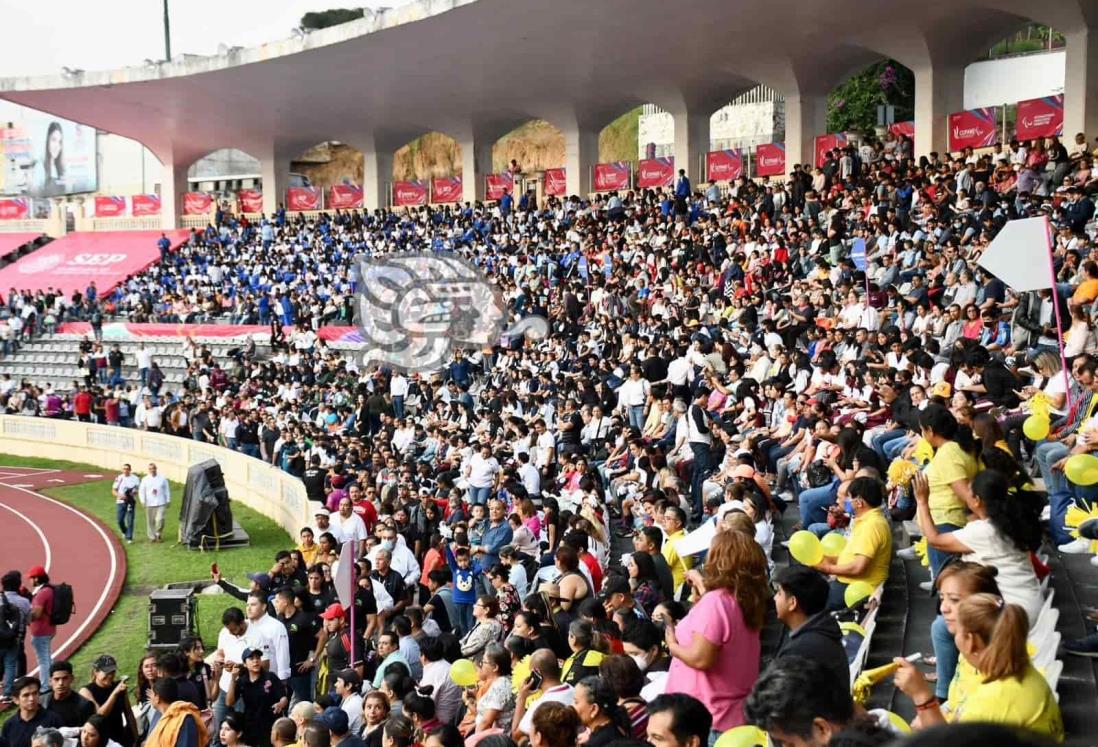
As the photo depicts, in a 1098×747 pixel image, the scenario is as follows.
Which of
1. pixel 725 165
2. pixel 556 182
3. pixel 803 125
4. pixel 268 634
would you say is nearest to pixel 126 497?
pixel 268 634

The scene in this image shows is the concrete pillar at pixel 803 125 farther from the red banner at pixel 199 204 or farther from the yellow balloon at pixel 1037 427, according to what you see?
the red banner at pixel 199 204

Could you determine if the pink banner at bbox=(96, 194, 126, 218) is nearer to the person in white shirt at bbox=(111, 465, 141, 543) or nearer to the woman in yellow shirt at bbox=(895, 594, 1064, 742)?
the person in white shirt at bbox=(111, 465, 141, 543)

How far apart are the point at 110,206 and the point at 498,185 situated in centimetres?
1999

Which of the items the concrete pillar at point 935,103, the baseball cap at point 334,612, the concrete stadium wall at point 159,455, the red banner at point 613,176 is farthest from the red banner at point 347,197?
the baseball cap at point 334,612

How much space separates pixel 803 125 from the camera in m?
32.5

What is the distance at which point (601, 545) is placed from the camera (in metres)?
10.3

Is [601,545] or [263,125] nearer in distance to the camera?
[601,545]

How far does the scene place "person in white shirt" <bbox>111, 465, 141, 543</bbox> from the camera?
65.4ft

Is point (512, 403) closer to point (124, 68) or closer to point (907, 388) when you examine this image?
point (907, 388)

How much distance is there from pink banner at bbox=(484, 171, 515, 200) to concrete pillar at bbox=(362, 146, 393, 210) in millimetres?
5311

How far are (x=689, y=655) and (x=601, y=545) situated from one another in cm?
546

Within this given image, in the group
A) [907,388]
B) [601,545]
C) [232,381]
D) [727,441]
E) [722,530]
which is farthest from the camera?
[232,381]

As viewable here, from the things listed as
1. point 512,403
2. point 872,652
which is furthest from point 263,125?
point 872,652

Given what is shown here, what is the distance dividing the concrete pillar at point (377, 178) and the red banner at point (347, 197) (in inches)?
9.0
